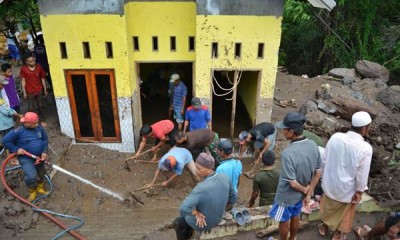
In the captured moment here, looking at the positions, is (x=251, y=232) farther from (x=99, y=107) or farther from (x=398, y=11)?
(x=398, y=11)

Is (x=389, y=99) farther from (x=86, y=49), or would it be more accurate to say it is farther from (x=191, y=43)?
(x=86, y=49)

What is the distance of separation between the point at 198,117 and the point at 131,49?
2404 millimetres

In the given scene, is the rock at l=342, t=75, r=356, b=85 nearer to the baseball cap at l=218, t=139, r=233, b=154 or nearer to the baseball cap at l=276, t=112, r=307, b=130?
the baseball cap at l=218, t=139, r=233, b=154

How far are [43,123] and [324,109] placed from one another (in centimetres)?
874

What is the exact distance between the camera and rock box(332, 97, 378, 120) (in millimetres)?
10910

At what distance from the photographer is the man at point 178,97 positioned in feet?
28.9

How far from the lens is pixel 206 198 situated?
3.86 m

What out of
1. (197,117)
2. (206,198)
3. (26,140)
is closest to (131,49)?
(197,117)

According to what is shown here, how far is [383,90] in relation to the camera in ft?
42.4

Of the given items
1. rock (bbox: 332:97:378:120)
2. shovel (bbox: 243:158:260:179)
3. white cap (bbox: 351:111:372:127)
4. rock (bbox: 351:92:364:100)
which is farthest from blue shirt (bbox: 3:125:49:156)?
rock (bbox: 351:92:364:100)

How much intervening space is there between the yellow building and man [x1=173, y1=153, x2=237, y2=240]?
4.92 metres

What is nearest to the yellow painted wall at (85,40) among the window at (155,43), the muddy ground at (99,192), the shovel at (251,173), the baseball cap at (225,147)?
the window at (155,43)

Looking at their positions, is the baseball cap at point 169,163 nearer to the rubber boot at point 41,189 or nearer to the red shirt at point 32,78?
the rubber boot at point 41,189

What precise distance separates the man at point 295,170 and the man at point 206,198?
2.23 ft
